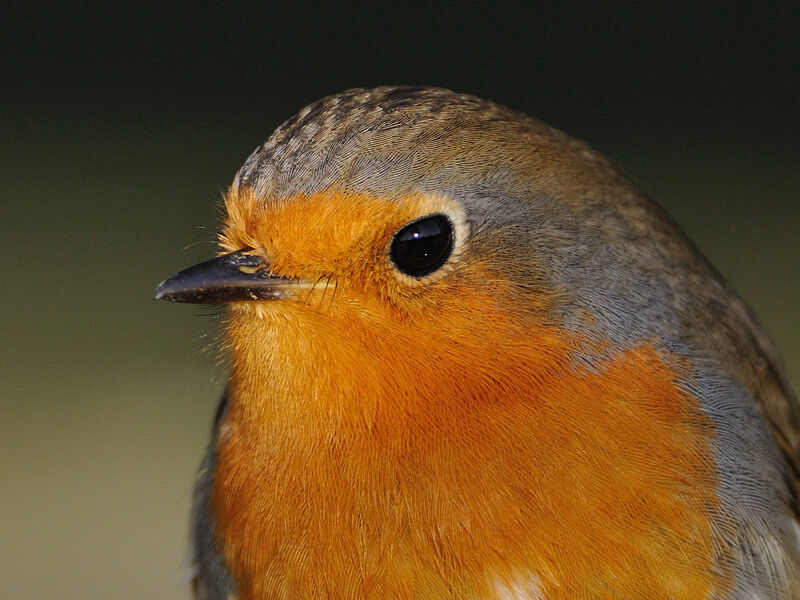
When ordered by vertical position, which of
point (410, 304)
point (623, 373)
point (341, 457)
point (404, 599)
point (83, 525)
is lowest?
point (83, 525)

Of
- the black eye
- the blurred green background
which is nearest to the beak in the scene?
the black eye

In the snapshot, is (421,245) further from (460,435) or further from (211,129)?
(211,129)

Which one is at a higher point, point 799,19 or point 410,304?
point 799,19

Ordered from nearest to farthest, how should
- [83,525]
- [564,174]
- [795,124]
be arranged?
[564,174] → [83,525] → [795,124]

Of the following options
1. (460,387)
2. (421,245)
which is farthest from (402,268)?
(460,387)

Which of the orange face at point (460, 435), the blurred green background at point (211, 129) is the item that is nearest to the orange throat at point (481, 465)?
the orange face at point (460, 435)

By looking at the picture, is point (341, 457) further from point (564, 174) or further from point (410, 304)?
point (564, 174)

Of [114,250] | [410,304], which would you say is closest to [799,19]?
[114,250]
